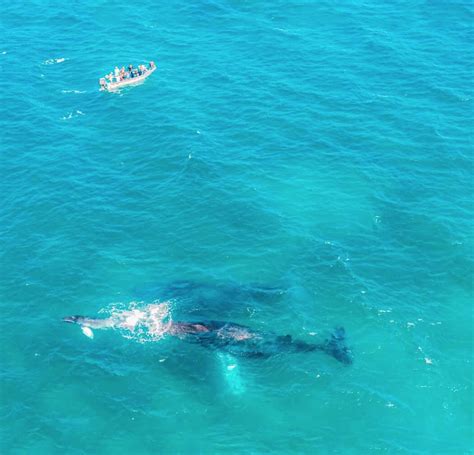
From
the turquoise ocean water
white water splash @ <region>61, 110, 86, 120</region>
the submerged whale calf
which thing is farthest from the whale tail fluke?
white water splash @ <region>61, 110, 86, 120</region>

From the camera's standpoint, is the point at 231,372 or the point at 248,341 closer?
the point at 231,372

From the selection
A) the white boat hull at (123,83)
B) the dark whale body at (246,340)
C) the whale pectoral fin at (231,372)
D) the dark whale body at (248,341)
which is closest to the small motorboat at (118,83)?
the white boat hull at (123,83)

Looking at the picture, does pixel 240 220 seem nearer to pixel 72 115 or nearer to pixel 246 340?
pixel 246 340

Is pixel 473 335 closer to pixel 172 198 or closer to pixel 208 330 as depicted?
pixel 208 330

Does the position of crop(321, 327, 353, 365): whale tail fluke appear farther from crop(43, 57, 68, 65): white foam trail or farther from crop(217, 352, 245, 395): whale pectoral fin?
crop(43, 57, 68, 65): white foam trail

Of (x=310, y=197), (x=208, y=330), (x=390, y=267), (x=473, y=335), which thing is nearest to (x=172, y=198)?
(x=310, y=197)

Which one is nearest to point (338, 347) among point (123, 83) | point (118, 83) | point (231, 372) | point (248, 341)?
point (248, 341)

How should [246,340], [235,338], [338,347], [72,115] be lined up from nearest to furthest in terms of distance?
1. [338,347]
2. [246,340]
3. [235,338]
4. [72,115]
